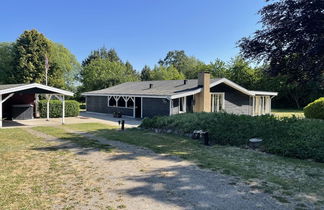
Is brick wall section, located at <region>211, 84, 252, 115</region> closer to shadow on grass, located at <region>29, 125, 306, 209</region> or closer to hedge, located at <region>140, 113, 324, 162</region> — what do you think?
hedge, located at <region>140, 113, 324, 162</region>

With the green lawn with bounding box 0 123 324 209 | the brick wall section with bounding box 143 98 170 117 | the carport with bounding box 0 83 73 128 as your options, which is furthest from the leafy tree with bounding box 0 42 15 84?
the green lawn with bounding box 0 123 324 209

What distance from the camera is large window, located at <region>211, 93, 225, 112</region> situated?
65.9 ft

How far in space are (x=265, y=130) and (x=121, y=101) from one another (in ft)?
50.0

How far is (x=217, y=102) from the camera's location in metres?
20.4

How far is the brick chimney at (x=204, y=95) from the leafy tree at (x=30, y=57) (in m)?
26.4

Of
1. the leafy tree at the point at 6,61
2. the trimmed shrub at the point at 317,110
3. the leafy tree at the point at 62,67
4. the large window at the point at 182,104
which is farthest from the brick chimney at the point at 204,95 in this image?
the leafy tree at the point at 6,61

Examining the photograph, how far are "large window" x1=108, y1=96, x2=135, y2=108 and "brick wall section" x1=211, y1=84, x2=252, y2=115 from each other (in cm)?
693

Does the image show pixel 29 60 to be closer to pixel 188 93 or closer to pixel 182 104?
pixel 182 104

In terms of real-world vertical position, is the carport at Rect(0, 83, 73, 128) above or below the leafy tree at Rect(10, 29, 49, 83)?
below

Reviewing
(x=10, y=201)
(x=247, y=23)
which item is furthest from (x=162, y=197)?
(x=247, y=23)

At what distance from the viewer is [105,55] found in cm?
6450

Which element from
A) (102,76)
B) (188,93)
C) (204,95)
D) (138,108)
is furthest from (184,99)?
(102,76)

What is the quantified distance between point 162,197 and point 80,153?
426cm

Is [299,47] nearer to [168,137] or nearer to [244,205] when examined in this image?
[168,137]
